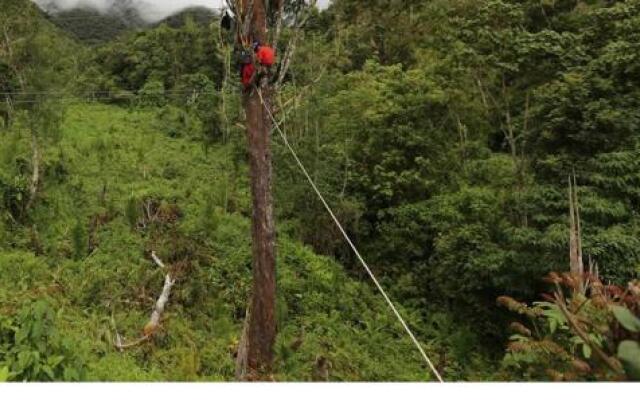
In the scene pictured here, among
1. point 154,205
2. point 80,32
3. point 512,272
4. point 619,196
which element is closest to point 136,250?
point 154,205

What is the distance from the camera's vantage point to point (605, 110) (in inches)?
324

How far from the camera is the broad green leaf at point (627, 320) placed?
68.4 inches

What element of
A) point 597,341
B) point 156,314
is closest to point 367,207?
point 156,314

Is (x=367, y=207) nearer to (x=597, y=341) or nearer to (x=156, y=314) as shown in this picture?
(x=156, y=314)

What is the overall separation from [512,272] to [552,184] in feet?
5.52

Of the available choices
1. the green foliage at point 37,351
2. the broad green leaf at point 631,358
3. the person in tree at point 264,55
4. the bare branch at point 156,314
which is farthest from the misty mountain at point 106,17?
the broad green leaf at point 631,358

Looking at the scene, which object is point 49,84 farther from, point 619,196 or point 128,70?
point 128,70

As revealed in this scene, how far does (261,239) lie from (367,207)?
6757 mm

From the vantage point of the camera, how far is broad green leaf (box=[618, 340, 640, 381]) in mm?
1662

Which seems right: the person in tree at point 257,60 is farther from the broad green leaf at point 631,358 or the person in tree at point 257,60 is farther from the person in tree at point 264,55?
the broad green leaf at point 631,358

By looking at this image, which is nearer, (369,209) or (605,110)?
(605,110)

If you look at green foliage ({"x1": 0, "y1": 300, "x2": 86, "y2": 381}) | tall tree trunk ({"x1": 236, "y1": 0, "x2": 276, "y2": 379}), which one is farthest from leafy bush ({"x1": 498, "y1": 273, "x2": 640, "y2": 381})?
tall tree trunk ({"x1": 236, "y1": 0, "x2": 276, "y2": 379})

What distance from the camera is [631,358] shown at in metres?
1.67

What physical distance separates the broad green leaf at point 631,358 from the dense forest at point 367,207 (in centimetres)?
284
